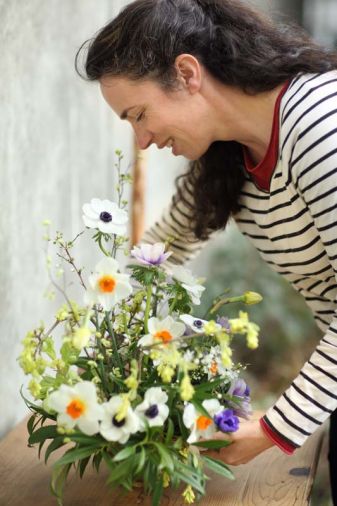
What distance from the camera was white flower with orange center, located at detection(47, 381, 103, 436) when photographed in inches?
40.8

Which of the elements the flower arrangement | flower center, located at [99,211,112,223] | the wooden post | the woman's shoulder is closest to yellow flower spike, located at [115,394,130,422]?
the flower arrangement

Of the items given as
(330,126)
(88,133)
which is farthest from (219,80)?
(88,133)

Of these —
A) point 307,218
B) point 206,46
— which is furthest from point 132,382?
point 206,46

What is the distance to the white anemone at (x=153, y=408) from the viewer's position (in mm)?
1072

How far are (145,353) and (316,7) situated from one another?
385cm

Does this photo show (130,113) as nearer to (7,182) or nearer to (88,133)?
(7,182)

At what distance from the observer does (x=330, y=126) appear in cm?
125

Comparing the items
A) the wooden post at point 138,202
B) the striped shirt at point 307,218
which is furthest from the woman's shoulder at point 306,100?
the wooden post at point 138,202

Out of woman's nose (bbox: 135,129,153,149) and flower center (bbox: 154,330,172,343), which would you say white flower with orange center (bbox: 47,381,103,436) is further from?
woman's nose (bbox: 135,129,153,149)

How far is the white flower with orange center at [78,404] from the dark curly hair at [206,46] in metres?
0.61

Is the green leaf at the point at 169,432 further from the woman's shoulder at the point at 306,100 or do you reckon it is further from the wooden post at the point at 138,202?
the wooden post at the point at 138,202

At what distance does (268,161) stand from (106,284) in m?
0.50

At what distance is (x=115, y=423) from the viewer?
1.05 meters

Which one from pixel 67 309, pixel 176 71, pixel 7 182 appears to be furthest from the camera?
pixel 7 182
